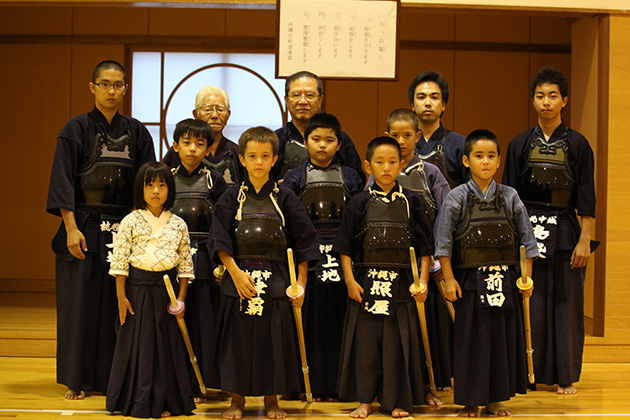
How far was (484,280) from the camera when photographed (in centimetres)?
340

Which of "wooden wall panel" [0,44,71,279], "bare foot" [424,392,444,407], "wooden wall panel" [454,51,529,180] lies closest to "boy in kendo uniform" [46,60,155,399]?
"bare foot" [424,392,444,407]

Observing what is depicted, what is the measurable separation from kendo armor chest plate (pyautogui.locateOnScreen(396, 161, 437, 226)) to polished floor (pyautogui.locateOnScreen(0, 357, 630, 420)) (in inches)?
42.3

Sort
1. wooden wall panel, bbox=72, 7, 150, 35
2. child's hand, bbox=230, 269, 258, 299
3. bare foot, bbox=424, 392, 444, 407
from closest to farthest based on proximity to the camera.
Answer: child's hand, bbox=230, 269, 258, 299, bare foot, bbox=424, 392, 444, 407, wooden wall panel, bbox=72, 7, 150, 35

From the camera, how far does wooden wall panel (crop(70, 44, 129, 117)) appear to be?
6.72 meters

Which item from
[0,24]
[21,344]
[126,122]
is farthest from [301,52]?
[0,24]

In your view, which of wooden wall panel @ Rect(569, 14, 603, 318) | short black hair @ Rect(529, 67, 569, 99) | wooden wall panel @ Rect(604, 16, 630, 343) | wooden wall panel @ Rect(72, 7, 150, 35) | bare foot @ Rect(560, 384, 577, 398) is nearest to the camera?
bare foot @ Rect(560, 384, 577, 398)

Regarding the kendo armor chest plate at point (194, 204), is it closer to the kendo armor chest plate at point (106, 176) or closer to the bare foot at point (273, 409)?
the kendo armor chest plate at point (106, 176)

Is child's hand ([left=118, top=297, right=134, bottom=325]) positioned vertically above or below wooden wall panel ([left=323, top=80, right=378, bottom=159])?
below

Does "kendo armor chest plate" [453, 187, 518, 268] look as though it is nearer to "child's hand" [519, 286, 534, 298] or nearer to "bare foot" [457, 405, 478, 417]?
"child's hand" [519, 286, 534, 298]

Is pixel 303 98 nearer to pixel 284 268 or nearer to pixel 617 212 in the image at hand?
pixel 284 268

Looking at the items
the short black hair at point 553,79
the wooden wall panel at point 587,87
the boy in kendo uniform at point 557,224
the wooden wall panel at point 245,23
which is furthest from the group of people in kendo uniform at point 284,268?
the wooden wall panel at point 245,23

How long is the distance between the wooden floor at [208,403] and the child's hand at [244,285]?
0.65m

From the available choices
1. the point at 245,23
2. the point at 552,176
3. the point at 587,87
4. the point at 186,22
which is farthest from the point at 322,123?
the point at 186,22

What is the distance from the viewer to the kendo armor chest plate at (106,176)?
12.5 feet
